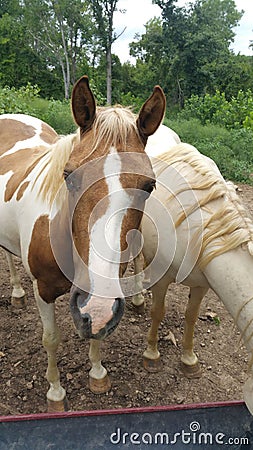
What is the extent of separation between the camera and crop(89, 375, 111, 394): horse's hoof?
228cm

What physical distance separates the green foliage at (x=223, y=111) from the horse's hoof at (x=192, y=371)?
25.7 ft

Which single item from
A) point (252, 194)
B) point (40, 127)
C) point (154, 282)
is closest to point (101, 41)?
point (252, 194)

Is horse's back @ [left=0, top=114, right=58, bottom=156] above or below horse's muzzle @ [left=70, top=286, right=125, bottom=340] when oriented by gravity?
above

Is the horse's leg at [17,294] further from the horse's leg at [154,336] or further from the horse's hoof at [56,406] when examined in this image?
the horse's leg at [154,336]

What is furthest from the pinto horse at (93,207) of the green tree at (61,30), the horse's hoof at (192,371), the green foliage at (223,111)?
the green tree at (61,30)

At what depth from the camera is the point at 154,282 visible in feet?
7.11

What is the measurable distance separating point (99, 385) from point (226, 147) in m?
6.04

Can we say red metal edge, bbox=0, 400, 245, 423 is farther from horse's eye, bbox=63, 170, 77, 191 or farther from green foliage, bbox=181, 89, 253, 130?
green foliage, bbox=181, 89, 253, 130

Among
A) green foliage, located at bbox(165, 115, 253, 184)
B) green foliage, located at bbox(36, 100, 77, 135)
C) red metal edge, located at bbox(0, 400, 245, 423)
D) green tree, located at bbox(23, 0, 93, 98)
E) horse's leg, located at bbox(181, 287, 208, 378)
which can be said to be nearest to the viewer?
red metal edge, located at bbox(0, 400, 245, 423)

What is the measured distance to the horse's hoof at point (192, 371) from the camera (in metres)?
2.43

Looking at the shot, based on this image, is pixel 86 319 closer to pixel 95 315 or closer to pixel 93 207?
pixel 95 315

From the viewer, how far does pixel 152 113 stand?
4.62ft

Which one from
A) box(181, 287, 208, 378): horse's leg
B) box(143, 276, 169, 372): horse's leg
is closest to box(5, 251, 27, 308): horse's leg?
box(143, 276, 169, 372): horse's leg

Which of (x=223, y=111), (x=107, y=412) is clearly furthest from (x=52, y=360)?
(x=223, y=111)
